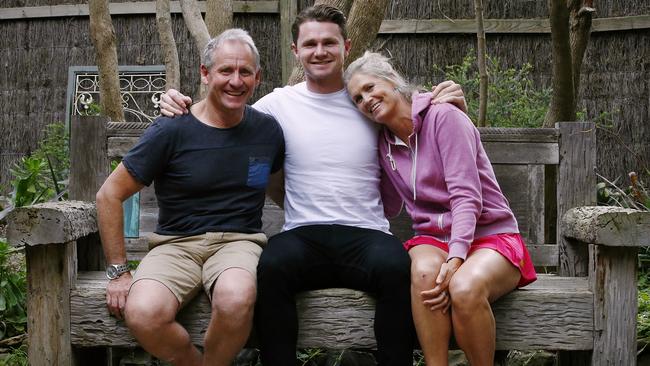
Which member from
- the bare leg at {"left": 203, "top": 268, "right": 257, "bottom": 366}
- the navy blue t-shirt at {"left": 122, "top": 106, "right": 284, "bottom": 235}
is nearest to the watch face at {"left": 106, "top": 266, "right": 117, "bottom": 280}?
the navy blue t-shirt at {"left": 122, "top": 106, "right": 284, "bottom": 235}

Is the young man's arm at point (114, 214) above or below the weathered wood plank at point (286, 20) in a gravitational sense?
below

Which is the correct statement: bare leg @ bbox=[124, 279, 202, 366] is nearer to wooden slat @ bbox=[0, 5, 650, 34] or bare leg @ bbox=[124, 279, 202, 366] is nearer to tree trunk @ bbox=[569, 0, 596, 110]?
tree trunk @ bbox=[569, 0, 596, 110]

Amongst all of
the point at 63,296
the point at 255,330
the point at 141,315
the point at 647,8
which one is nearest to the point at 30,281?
the point at 63,296

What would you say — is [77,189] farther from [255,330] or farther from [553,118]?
[553,118]

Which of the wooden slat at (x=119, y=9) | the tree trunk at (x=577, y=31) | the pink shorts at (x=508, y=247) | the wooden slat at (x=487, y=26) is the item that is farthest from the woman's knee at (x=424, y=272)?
the wooden slat at (x=119, y=9)

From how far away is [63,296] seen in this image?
2961 millimetres

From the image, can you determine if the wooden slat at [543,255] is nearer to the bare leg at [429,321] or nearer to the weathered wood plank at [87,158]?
the bare leg at [429,321]

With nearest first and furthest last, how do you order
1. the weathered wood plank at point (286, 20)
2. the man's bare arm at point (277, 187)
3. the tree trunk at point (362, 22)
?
the man's bare arm at point (277, 187) → the tree trunk at point (362, 22) → the weathered wood plank at point (286, 20)

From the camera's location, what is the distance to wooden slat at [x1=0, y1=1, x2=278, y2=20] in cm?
711

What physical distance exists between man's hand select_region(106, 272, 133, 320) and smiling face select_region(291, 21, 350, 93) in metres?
1.06

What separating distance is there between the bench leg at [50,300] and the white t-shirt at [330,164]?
2.72 ft

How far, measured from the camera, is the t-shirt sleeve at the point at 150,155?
3006 millimetres

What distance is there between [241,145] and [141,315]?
74 centimetres

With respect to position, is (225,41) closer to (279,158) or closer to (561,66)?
(279,158)
